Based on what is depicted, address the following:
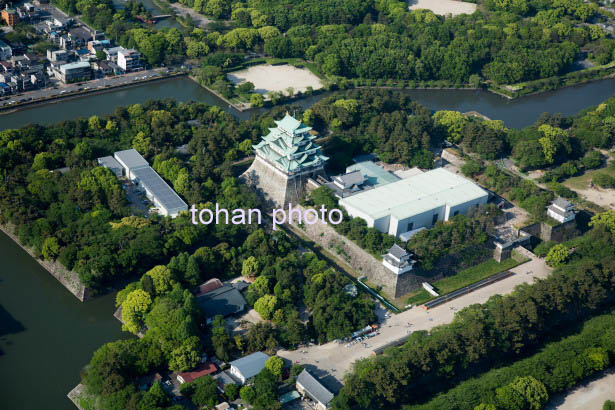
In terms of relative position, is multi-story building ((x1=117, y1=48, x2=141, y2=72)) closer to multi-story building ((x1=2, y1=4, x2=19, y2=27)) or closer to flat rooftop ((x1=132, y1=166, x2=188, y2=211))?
multi-story building ((x1=2, y1=4, x2=19, y2=27))

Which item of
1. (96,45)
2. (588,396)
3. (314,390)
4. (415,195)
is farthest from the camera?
(96,45)

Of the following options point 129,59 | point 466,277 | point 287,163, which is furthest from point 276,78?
point 466,277

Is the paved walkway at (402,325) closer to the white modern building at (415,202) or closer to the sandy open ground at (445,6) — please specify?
the white modern building at (415,202)

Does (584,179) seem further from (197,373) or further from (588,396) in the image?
(197,373)

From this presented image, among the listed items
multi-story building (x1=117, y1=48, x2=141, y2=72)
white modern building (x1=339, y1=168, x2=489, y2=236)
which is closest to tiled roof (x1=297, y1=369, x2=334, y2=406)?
white modern building (x1=339, y1=168, x2=489, y2=236)

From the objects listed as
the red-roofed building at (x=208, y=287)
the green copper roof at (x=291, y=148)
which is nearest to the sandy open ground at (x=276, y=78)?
the green copper roof at (x=291, y=148)

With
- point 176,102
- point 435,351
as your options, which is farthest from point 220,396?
point 176,102
